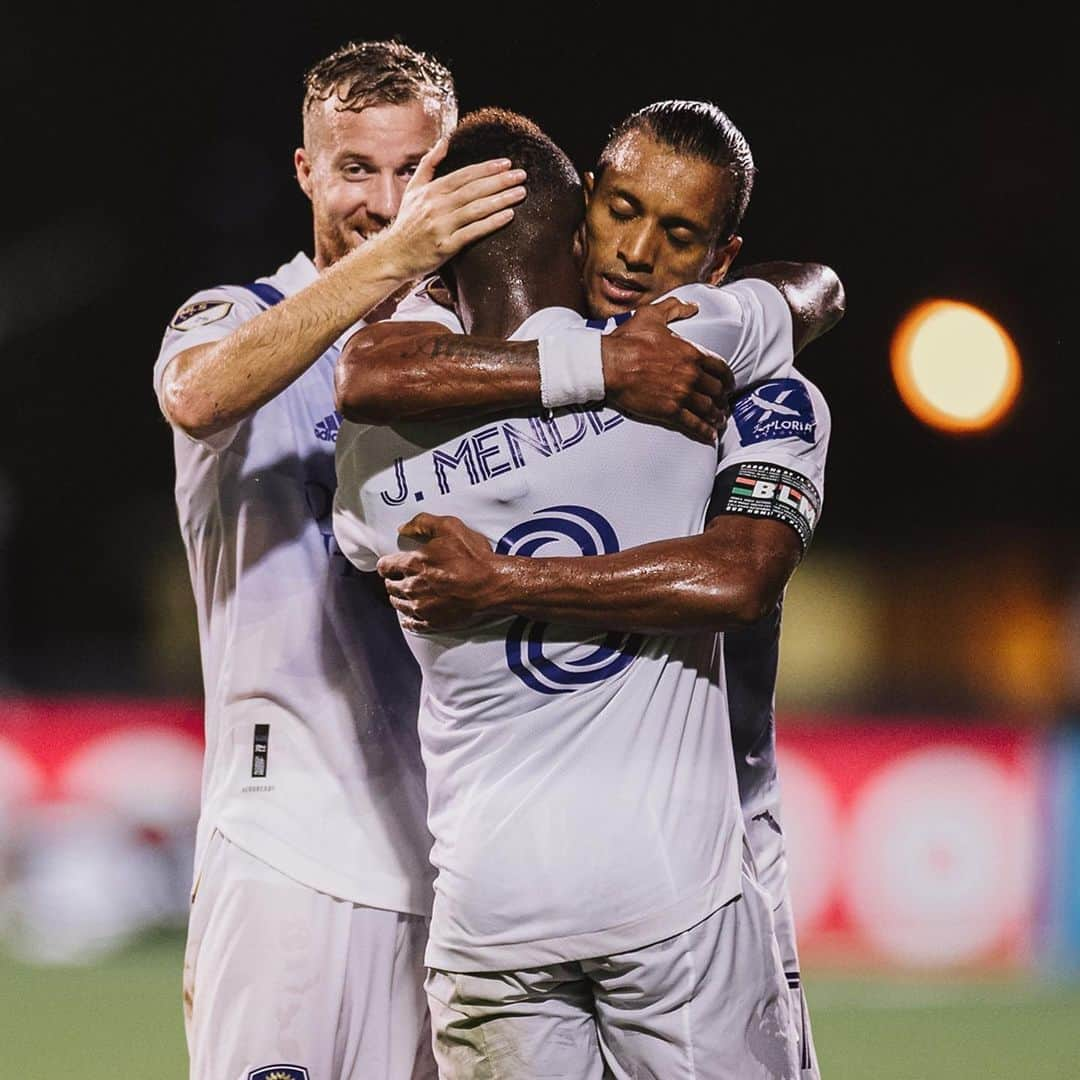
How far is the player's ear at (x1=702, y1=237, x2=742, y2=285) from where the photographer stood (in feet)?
8.34

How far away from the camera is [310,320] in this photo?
8.02 feet

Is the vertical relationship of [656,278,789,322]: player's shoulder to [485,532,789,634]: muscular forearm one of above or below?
above

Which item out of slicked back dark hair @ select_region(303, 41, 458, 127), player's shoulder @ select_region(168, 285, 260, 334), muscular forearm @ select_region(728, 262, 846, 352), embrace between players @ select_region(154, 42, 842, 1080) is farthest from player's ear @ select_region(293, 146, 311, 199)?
muscular forearm @ select_region(728, 262, 846, 352)

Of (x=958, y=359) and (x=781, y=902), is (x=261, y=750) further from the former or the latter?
(x=958, y=359)

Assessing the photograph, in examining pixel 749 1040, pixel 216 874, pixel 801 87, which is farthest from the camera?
pixel 801 87

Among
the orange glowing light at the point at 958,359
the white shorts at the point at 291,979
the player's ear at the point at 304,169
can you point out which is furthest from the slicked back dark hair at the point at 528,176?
the orange glowing light at the point at 958,359

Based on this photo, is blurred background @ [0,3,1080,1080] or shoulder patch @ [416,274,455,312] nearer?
shoulder patch @ [416,274,455,312]

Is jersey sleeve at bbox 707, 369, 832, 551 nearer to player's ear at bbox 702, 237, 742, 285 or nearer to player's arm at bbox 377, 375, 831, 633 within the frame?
player's arm at bbox 377, 375, 831, 633

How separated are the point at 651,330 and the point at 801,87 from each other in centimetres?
448

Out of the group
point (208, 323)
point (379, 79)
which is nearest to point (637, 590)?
point (208, 323)

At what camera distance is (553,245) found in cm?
223

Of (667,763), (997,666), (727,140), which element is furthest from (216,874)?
(997,666)

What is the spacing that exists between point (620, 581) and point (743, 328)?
1.38 ft

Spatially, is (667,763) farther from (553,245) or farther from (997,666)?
(997,666)
